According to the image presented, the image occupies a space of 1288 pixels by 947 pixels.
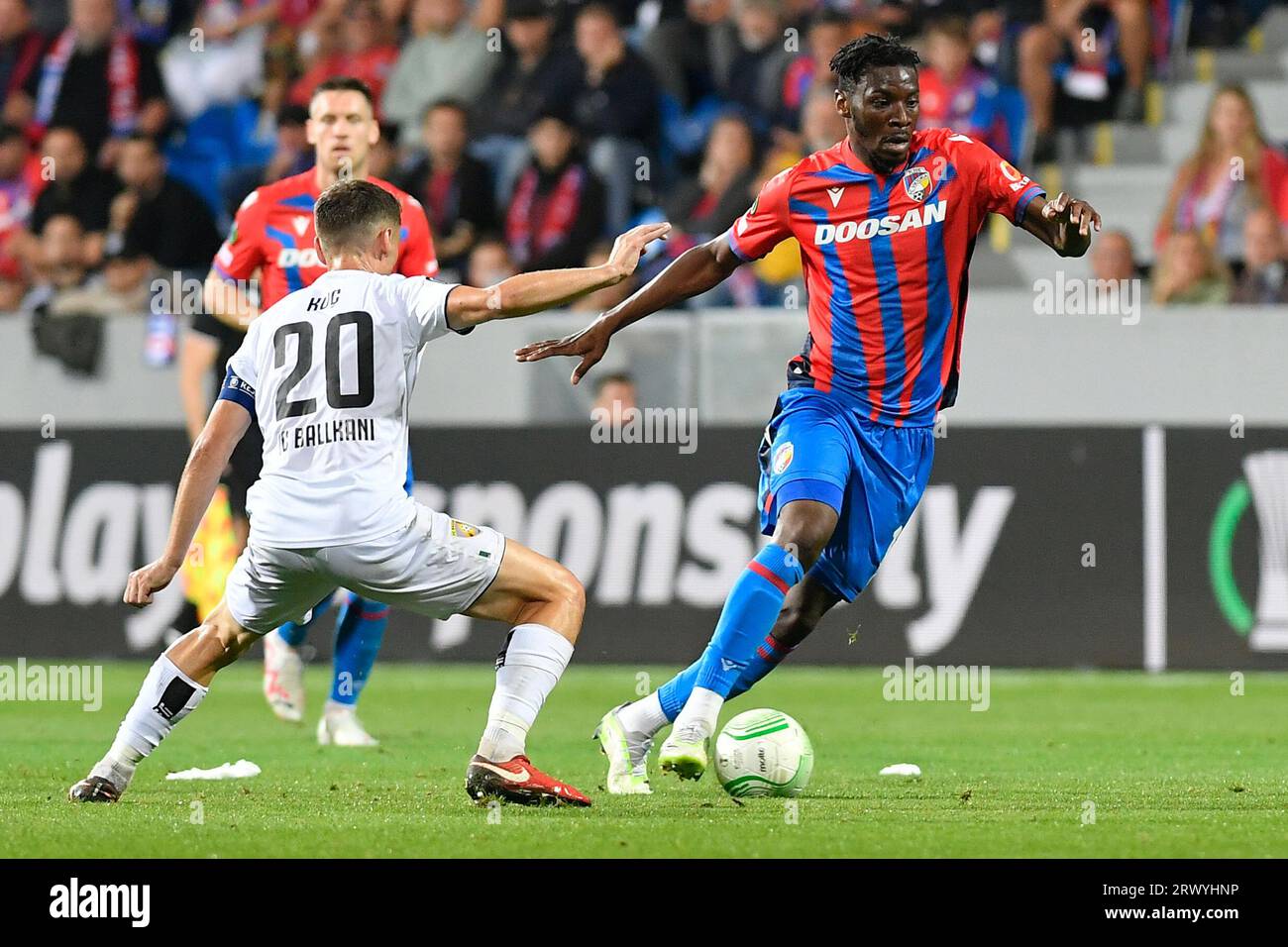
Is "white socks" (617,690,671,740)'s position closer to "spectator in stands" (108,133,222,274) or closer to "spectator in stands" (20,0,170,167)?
"spectator in stands" (108,133,222,274)

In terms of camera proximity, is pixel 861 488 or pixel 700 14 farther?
pixel 700 14

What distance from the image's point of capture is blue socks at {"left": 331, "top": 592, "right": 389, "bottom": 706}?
8867mm

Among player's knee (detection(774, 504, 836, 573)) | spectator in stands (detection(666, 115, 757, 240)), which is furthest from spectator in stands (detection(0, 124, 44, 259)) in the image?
player's knee (detection(774, 504, 836, 573))

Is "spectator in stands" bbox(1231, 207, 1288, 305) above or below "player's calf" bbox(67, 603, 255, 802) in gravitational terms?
above

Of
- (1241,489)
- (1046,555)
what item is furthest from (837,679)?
(1241,489)

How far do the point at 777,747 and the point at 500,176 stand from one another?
29.7ft

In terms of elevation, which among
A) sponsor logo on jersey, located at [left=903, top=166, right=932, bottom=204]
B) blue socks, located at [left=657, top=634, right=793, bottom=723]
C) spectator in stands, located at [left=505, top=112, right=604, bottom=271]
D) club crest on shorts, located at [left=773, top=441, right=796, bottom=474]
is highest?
spectator in stands, located at [left=505, top=112, right=604, bottom=271]

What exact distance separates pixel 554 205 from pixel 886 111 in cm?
755

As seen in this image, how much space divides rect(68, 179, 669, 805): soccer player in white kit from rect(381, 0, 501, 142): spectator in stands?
9.66 meters

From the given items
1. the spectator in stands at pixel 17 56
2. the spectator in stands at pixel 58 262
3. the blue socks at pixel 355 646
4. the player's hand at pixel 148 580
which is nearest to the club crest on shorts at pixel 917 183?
the player's hand at pixel 148 580

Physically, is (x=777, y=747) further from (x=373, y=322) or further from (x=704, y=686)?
(x=373, y=322)

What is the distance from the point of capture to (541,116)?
14961 millimetres

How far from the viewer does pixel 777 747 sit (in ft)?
21.8

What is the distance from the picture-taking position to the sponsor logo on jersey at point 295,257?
8797 mm
